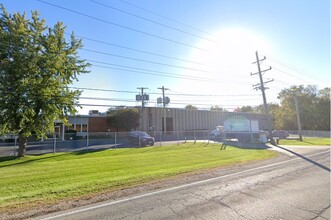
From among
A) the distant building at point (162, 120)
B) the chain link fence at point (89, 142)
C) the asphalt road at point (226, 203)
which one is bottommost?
the asphalt road at point (226, 203)

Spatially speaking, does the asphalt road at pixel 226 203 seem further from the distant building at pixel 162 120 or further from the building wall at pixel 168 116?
the building wall at pixel 168 116

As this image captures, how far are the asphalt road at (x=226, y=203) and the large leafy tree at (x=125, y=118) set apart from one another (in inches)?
1318

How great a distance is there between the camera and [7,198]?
6906mm

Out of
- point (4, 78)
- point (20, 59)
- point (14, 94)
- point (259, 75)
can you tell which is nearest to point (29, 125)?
point (14, 94)

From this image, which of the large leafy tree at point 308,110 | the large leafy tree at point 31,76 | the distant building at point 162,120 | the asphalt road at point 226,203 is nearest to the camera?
the asphalt road at point 226,203

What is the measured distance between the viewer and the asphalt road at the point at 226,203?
5.18 m

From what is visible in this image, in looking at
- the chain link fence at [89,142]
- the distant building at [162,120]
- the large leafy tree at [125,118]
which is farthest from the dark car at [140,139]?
the distant building at [162,120]

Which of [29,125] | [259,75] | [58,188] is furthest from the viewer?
[259,75]

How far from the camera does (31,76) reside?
599 inches

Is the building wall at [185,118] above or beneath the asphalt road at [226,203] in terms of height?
above

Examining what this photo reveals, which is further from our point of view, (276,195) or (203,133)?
(203,133)

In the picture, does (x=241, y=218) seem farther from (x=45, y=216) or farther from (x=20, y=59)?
(x=20, y=59)

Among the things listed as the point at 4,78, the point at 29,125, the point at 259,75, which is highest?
the point at 259,75

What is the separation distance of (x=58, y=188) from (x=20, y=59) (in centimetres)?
1050
